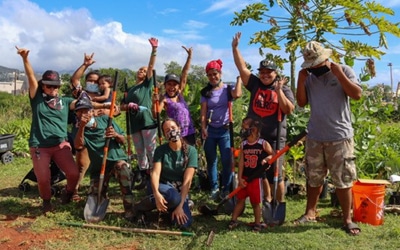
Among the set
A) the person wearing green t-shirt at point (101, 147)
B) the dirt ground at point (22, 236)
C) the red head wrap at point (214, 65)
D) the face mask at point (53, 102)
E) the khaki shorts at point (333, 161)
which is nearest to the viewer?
the dirt ground at point (22, 236)

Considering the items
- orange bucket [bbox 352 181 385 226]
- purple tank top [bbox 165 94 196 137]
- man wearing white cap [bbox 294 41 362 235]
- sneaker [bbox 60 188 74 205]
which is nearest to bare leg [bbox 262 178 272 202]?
man wearing white cap [bbox 294 41 362 235]

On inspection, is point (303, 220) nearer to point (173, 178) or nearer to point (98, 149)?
point (173, 178)

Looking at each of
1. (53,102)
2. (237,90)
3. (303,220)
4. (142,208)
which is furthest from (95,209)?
(303,220)

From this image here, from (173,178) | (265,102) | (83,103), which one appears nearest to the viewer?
(265,102)

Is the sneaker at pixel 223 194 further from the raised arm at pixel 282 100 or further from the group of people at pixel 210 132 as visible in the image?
the raised arm at pixel 282 100

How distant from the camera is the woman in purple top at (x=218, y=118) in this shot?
5551mm

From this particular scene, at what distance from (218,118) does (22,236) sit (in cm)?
277

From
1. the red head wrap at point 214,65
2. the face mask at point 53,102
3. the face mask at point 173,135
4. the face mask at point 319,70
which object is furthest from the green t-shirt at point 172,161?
the face mask at point 319,70

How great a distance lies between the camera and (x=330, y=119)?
4.41 m

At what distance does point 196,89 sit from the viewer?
7504 millimetres

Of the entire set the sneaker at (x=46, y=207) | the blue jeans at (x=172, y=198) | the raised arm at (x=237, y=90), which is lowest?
the sneaker at (x=46, y=207)

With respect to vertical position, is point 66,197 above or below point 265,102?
below

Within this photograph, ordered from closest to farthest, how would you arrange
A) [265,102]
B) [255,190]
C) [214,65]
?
1. [255,190]
2. [265,102]
3. [214,65]

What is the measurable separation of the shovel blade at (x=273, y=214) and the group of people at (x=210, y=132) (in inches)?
4.1
